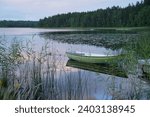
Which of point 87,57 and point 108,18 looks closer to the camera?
point 87,57

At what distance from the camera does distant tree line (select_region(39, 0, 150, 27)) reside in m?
70.4

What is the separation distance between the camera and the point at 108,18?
81.9 metres

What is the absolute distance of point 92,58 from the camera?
632 inches

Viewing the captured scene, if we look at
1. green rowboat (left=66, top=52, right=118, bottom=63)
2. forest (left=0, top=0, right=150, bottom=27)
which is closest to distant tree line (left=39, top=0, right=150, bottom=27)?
forest (left=0, top=0, right=150, bottom=27)

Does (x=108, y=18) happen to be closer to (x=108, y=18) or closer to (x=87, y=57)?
(x=108, y=18)

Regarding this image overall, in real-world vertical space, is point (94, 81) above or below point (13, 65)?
below

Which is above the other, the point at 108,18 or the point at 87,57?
the point at 108,18

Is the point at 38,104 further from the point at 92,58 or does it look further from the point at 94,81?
the point at 92,58

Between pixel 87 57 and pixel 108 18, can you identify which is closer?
pixel 87 57

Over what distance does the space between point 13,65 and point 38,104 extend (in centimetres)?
403

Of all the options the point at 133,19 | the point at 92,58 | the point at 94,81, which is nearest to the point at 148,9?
the point at 133,19

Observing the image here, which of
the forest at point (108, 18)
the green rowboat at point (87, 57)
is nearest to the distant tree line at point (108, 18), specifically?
the forest at point (108, 18)

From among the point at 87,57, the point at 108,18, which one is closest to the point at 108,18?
the point at 108,18

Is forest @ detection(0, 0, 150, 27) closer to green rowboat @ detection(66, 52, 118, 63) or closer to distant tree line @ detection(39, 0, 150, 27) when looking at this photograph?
distant tree line @ detection(39, 0, 150, 27)
